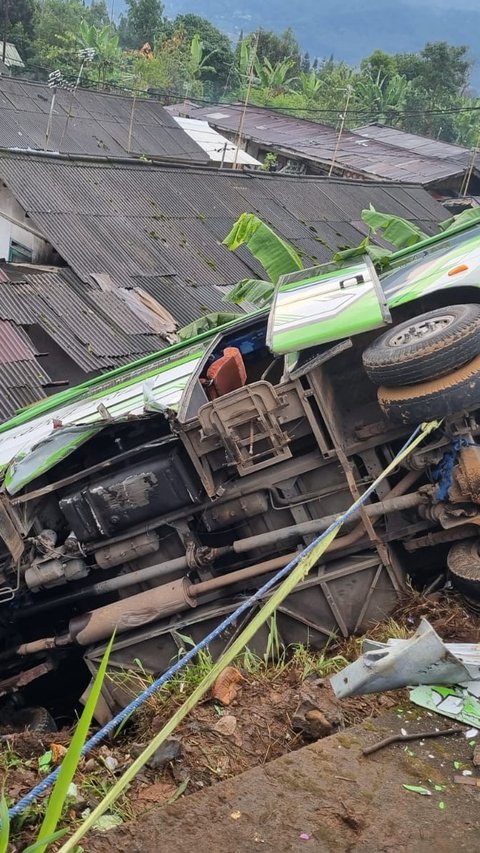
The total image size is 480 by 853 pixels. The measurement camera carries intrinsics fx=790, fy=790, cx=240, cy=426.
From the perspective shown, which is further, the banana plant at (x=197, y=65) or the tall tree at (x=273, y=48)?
the tall tree at (x=273, y=48)

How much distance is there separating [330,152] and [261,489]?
2897 cm

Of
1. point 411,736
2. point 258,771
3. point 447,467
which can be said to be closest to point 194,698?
point 258,771

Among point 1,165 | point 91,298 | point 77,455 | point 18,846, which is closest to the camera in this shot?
point 18,846

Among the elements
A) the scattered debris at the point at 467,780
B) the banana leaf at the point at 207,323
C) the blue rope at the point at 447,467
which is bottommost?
the scattered debris at the point at 467,780

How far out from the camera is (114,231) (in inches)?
563

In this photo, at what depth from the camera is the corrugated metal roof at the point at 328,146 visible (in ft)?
100

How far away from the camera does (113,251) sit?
1373cm

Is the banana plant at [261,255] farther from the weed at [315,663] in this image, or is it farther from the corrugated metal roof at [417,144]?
the corrugated metal roof at [417,144]

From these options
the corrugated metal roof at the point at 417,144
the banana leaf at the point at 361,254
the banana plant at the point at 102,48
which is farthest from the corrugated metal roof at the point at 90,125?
the banana leaf at the point at 361,254

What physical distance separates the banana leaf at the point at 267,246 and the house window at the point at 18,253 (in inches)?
192

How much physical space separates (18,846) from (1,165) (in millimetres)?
12653

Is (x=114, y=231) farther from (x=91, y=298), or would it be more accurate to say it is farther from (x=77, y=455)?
(x=77, y=455)

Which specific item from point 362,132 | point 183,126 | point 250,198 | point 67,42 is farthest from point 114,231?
point 67,42

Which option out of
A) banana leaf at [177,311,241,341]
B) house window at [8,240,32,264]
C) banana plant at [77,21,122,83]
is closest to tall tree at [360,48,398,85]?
banana plant at [77,21,122,83]
